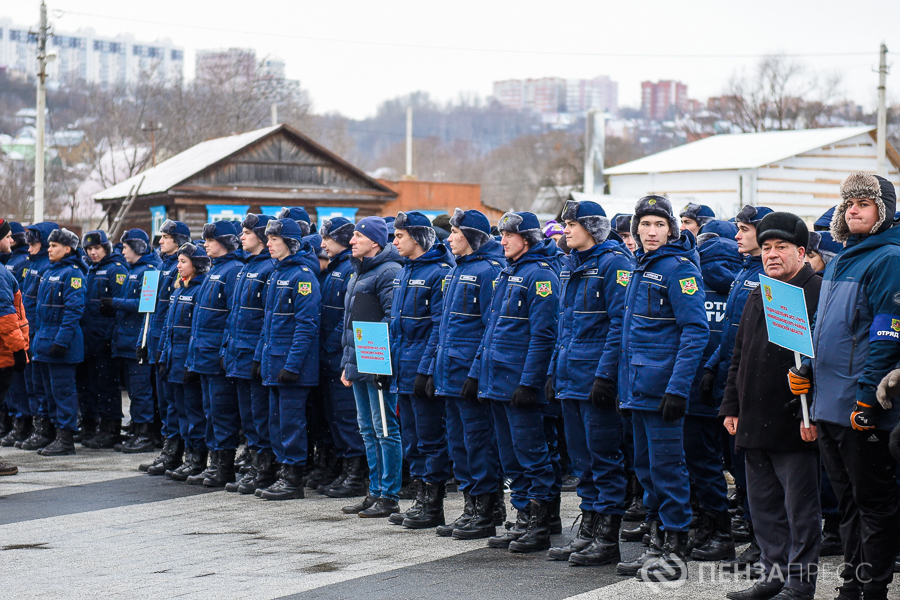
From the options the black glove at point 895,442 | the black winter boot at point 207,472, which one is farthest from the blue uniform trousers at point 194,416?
the black glove at point 895,442

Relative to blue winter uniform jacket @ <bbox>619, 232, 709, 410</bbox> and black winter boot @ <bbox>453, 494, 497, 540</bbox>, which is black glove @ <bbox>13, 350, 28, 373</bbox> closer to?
black winter boot @ <bbox>453, 494, 497, 540</bbox>

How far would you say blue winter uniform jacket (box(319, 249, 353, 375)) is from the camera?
31.6ft

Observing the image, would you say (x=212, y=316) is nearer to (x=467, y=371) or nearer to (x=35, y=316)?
(x=467, y=371)

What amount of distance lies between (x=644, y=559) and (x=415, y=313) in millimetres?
2703

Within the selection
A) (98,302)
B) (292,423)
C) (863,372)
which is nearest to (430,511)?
(292,423)

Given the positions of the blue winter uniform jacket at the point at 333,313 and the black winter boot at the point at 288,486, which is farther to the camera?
the blue winter uniform jacket at the point at 333,313

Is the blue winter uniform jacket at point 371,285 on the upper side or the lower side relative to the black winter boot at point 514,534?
upper

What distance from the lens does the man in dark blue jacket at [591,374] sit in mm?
6626

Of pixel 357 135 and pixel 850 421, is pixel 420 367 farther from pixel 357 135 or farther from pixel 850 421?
pixel 357 135

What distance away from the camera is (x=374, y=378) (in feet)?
27.4

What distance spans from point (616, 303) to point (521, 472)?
4.72 feet

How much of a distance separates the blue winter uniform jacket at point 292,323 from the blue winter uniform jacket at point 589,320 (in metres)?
2.95

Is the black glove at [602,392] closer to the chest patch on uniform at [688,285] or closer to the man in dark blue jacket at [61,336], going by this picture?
the chest patch on uniform at [688,285]

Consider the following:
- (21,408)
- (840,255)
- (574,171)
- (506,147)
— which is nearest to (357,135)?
(506,147)
